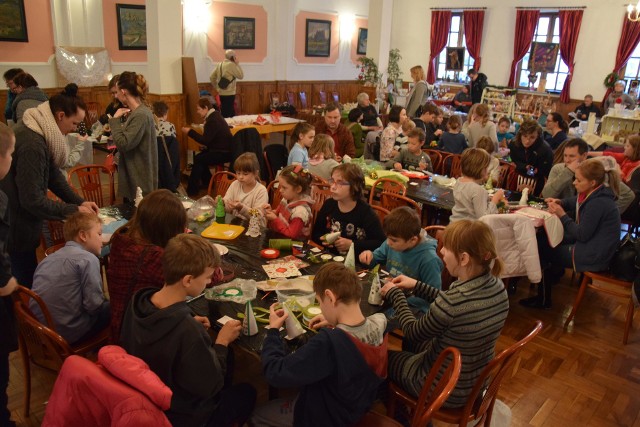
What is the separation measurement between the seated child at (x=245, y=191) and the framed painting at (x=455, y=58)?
1146 centimetres

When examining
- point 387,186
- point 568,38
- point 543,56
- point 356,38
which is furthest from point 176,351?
point 356,38

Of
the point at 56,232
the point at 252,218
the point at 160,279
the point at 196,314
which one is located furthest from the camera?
the point at 56,232

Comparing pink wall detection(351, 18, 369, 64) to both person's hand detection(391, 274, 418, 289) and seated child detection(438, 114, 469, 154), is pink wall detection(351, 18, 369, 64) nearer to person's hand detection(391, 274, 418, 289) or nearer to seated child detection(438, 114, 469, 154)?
seated child detection(438, 114, 469, 154)

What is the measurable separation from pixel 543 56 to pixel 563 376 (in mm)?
10992

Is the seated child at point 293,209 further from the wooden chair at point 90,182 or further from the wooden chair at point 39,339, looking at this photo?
the wooden chair at point 90,182

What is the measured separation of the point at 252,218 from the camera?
3283mm

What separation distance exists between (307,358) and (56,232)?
267 cm

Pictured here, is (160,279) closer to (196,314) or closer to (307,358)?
(196,314)

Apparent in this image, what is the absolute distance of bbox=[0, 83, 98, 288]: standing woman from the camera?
2.92 metres

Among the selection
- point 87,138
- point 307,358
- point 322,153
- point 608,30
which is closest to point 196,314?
point 307,358

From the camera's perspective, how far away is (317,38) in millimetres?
12508

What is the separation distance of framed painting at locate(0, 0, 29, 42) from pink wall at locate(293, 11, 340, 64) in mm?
5890

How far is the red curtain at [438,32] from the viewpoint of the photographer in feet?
44.9

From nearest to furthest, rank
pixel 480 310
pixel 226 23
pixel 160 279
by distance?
pixel 480 310, pixel 160 279, pixel 226 23
